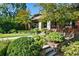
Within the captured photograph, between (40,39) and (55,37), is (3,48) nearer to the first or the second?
(40,39)

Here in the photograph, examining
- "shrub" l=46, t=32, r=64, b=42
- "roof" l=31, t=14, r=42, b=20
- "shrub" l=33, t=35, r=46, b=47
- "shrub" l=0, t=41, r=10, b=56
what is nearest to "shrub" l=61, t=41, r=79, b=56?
"shrub" l=46, t=32, r=64, b=42

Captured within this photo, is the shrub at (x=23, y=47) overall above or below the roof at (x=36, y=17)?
below

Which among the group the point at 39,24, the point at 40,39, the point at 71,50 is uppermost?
the point at 39,24

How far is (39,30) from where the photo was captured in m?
2.22

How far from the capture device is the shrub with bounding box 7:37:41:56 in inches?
86.7

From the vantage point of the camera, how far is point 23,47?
2.21 metres

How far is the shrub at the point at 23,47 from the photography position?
7.22ft

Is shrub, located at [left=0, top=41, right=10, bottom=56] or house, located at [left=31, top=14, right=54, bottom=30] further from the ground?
house, located at [left=31, top=14, right=54, bottom=30]

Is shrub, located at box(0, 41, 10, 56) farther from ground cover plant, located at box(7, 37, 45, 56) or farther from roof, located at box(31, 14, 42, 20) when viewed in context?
roof, located at box(31, 14, 42, 20)

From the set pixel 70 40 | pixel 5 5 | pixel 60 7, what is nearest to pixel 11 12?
pixel 5 5

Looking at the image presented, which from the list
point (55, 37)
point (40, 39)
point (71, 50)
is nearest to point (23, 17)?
point (40, 39)

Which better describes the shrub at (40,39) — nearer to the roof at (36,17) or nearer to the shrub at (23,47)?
the shrub at (23,47)

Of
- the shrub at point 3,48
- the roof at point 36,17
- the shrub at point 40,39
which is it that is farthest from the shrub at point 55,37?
the shrub at point 3,48

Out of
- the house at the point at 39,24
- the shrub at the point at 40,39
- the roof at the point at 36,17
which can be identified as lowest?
the shrub at the point at 40,39
